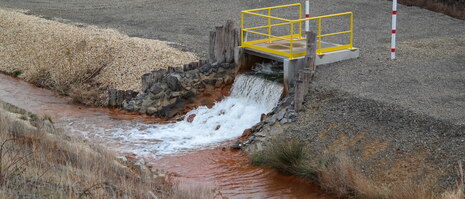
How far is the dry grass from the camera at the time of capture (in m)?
21.0

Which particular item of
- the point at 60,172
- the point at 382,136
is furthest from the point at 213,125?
the point at 60,172

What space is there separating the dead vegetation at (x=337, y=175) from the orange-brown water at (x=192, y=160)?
0.74 feet

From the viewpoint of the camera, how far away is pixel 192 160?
15.5m

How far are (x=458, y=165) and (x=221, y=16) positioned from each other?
55.7 feet

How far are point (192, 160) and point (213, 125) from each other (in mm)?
2464

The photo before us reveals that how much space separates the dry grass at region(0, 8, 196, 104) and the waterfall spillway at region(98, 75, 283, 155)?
2798 millimetres

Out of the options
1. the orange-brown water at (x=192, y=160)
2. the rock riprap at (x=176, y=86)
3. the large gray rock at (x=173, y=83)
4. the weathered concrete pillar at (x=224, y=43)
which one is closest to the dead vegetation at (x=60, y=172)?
the orange-brown water at (x=192, y=160)

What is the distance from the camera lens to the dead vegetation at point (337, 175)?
452 inches

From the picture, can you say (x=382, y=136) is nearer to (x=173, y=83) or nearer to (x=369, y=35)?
(x=173, y=83)

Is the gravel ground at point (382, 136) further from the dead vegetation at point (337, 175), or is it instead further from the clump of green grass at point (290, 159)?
the clump of green grass at point (290, 159)

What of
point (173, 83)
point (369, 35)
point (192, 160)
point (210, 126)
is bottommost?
point (192, 160)

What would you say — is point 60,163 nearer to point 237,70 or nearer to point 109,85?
point 237,70

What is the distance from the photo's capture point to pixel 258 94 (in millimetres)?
17891

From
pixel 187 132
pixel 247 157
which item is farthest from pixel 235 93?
pixel 247 157
